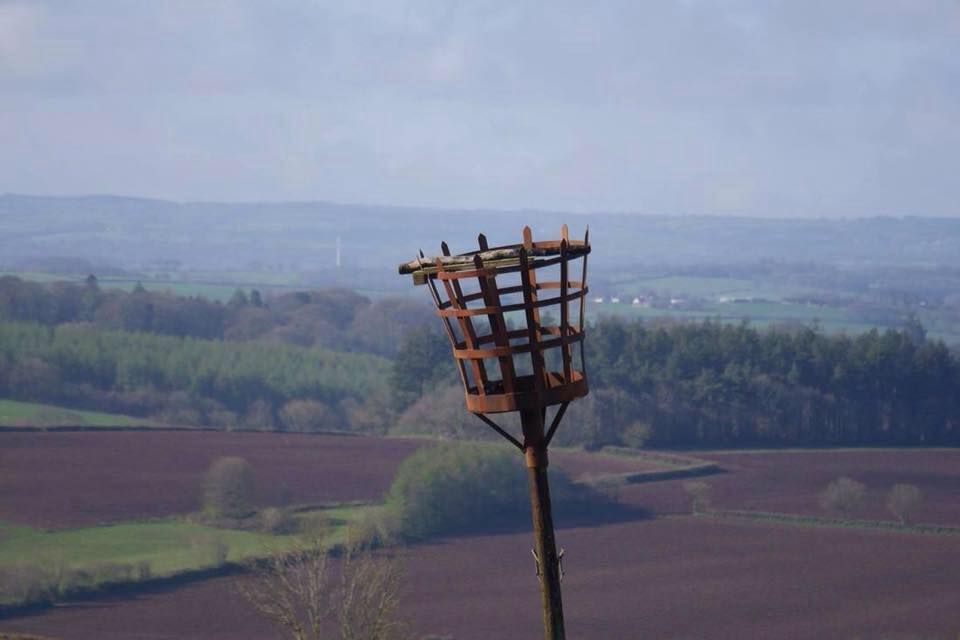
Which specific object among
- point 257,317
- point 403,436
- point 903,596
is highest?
point 257,317

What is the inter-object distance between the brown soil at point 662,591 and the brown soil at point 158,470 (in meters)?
8.41

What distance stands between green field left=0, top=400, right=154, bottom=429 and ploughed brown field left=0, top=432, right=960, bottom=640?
4062 mm

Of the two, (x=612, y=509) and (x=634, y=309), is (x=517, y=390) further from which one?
(x=634, y=309)

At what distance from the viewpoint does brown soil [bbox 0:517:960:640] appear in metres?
34.5

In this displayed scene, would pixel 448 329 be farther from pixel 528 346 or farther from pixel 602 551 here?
pixel 602 551

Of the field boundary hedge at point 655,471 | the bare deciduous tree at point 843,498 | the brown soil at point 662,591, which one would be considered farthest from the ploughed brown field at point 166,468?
the bare deciduous tree at point 843,498

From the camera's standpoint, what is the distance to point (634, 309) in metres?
134

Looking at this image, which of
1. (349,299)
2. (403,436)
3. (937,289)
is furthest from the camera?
(937,289)

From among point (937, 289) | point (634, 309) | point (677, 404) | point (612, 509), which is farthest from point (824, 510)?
point (937, 289)

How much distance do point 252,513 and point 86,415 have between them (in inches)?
985

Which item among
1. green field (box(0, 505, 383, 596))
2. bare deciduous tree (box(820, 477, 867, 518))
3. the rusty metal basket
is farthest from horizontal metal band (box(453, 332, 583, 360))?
bare deciduous tree (box(820, 477, 867, 518))

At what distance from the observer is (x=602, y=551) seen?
46.6m

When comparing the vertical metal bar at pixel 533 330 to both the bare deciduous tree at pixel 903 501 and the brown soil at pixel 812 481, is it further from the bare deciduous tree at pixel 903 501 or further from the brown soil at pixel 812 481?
the bare deciduous tree at pixel 903 501

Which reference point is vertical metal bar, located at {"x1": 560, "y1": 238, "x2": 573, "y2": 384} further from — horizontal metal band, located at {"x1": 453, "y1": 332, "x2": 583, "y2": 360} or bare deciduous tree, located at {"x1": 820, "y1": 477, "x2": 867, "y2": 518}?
bare deciduous tree, located at {"x1": 820, "y1": 477, "x2": 867, "y2": 518}
